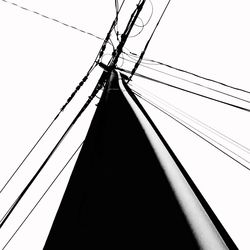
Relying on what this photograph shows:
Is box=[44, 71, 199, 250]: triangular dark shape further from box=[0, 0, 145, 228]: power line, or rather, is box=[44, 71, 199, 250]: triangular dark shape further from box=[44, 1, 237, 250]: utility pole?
box=[0, 0, 145, 228]: power line

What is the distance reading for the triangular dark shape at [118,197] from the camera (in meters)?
0.99

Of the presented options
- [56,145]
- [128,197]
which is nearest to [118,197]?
[128,197]

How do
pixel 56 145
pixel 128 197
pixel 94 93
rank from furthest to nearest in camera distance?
1. pixel 94 93
2. pixel 56 145
3. pixel 128 197

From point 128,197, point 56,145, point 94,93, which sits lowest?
point 128,197

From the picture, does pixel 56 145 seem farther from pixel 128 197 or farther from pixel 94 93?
pixel 128 197

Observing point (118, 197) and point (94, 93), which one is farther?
point (94, 93)

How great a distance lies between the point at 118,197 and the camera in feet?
4.20

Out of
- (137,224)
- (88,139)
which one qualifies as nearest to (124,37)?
(88,139)

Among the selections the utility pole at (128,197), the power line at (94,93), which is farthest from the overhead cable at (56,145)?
the utility pole at (128,197)

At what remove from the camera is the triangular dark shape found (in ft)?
3.24

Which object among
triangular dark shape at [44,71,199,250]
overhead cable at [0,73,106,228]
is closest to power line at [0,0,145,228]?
overhead cable at [0,73,106,228]

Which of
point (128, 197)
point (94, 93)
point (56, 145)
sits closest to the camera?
point (128, 197)

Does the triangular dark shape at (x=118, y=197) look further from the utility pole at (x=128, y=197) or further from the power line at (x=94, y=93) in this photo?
the power line at (x=94, y=93)

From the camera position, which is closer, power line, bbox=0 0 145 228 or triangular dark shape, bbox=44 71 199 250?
triangular dark shape, bbox=44 71 199 250
